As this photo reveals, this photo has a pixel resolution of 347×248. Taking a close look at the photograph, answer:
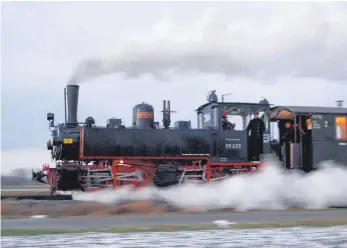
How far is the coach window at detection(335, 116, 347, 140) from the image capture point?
52.4ft

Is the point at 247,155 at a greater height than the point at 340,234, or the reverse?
the point at 247,155

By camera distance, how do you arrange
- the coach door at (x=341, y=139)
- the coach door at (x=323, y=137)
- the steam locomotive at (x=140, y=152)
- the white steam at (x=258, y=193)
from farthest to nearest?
the coach door at (x=341, y=139) → the coach door at (x=323, y=137) → the steam locomotive at (x=140, y=152) → the white steam at (x=258, y=193)

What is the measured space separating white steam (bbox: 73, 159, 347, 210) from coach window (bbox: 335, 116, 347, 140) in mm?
1325

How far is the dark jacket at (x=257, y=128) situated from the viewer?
16016 millimetres

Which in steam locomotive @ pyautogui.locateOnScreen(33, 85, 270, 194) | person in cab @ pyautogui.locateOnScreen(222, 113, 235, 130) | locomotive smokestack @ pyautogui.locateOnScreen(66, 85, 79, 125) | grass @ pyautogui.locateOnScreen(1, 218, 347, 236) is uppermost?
locomotive smokestack @ pyautogui.locateOnScreen(66, 85, 79, 125)

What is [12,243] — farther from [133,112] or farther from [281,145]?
[281,145]

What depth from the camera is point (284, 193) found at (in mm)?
14812

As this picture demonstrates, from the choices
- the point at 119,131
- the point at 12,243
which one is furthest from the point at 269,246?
the point at 119,131

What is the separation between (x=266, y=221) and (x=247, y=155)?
5.55m

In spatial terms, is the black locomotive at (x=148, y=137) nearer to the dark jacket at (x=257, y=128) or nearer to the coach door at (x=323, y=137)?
the dark jacket at (x=257, y=128)

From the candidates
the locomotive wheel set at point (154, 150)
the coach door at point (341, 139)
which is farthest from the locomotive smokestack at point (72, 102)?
the coach door at point (341, 139)

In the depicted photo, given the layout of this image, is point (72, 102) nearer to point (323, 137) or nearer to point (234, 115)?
point (234, 115)

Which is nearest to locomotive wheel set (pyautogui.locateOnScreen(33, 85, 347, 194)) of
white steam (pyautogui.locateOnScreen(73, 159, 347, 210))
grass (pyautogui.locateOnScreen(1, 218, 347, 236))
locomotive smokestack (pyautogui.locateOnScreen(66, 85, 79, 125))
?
locomotive smokestack (pyautogui.locateOnScreen(66, 85, 79, 125))

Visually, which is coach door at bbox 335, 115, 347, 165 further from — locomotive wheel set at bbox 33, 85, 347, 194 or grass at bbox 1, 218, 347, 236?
grass at bbox 1, 218, 347, 236
